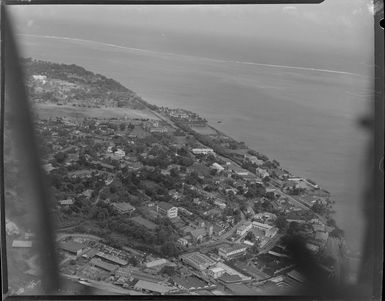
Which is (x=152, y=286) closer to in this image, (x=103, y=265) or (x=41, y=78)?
(x=103, y=265)

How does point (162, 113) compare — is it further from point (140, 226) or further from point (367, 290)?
point (367, 290)

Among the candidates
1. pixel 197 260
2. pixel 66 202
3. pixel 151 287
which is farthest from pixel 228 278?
pixel 66 202

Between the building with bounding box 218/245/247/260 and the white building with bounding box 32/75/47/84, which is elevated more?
the white building with bounding box 32/75/47/84

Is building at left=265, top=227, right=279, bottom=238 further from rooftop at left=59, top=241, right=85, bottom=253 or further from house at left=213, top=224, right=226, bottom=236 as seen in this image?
rooftop at left=59, top=241, right=85, bottom=253

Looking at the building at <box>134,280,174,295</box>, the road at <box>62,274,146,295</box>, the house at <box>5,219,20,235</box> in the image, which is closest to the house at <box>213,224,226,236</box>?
the building at <box>134,280,174,295</box>

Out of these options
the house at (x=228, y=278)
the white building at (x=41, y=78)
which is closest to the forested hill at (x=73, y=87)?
the white building at (x=41, y=78)

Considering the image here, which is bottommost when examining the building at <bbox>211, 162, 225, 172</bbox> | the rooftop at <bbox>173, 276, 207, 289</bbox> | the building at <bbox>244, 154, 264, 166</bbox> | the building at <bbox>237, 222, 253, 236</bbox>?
the rooftop at <bbox>173, 276, 207, 289</bbox>

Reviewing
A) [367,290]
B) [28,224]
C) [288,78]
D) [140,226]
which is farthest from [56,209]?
[367,290]
